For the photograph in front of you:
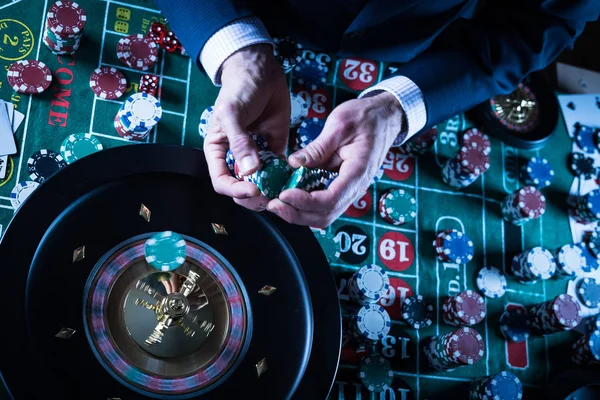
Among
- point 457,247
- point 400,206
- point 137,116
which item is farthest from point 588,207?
point 137,116

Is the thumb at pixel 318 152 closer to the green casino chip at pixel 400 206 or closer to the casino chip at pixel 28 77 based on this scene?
the green casino chip at pixel 400 206

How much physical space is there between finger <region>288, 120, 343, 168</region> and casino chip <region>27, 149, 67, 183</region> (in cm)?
102

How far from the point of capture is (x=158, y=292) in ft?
6.86

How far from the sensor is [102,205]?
202 centimetres

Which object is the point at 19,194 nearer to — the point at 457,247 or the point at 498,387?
the point at 457,247

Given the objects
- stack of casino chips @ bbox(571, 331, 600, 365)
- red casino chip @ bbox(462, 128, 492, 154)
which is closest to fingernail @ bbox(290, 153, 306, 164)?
red casino chip @ bbox(462, 128, 492, 154)

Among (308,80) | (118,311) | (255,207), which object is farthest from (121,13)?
(118,311)

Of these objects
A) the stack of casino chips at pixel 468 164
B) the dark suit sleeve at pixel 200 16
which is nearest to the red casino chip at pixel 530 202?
the stack of casino chips at pixel 468 164

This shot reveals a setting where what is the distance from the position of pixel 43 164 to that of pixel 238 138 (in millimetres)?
916

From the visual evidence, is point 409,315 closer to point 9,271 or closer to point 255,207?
point 255,207

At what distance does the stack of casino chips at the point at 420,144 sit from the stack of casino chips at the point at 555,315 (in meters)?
1.03

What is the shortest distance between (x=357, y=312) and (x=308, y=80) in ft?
4.02

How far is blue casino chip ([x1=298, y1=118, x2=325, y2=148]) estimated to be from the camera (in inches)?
106

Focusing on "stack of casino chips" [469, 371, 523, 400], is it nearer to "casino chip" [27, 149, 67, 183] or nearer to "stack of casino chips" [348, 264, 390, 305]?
"stack of casino chips" [348, 264, 390, 305]
